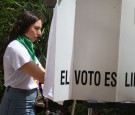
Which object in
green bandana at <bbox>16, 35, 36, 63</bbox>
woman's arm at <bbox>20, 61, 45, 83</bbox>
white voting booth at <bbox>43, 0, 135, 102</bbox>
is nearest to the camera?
white voting booth at <bbox>43, 0, 135, 102</bbox>

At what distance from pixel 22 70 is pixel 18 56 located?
13 cm

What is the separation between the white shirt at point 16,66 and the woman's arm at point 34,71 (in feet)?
0.13

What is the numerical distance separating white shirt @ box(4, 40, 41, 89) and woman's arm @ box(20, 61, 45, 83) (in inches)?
1.6

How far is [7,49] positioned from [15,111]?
562mm

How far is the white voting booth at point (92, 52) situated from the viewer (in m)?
3.30

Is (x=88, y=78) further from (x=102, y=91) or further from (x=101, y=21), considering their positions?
(x=101, y=21)

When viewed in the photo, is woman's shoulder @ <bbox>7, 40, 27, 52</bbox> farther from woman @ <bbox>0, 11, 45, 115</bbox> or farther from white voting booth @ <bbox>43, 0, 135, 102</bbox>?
white voting booth @ <bbox>43, 0, 135, 102</bbox>

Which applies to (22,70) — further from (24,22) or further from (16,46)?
(24,22)

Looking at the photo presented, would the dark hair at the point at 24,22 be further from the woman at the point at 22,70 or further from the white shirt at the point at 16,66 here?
the white shirt at the point at 16,66

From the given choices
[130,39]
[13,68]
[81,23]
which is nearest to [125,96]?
[130,39]

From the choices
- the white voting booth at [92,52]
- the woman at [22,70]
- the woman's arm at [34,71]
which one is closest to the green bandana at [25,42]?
the woman at [22,70]

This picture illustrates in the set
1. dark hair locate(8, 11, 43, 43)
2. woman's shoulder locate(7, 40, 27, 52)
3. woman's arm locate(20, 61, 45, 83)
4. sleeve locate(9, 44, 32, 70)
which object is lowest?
woman's arm locate(20, 61, 45, 83)

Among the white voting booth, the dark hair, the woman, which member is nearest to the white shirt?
the woman

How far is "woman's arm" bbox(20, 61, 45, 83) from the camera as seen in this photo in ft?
12.6
